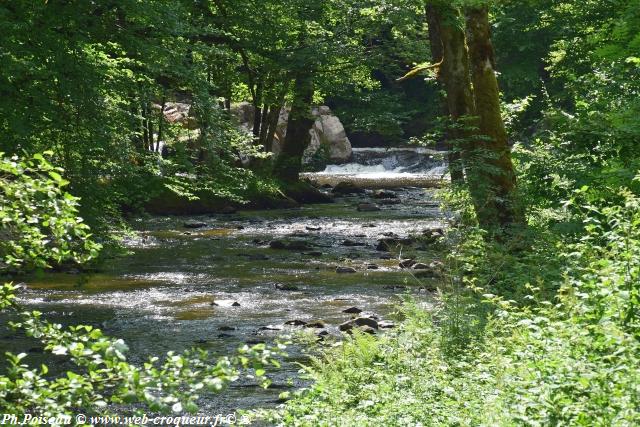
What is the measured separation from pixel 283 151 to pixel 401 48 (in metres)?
5.91

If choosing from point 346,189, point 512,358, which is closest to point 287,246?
point 346,189

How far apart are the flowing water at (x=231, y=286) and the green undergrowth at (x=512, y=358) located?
0.87m

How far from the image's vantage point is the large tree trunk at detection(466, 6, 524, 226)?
500 inches

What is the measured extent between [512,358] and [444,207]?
6.90m

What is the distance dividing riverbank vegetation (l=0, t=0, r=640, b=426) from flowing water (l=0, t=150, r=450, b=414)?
34.2 inches

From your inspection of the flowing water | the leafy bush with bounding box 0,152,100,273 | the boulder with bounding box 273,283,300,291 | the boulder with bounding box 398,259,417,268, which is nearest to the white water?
the flowing water

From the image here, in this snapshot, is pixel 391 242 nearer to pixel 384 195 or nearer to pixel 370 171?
pixel 384 195

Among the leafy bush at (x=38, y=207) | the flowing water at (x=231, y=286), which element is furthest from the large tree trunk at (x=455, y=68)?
the leafy bush at (x=38, y=207)

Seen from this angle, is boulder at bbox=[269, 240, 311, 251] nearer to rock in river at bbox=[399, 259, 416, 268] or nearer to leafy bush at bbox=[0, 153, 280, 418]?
rock in river at bbox=[399, 259, 416, 268]

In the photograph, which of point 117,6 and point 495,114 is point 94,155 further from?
point 495,114

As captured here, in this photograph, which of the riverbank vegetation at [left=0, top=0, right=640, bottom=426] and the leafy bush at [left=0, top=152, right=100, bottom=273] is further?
the riverbank vegetation at [left=0, top=0, right=640, bottom=426]

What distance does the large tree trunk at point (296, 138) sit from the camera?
93.6ft

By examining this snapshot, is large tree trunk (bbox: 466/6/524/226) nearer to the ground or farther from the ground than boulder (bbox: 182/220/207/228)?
farther from the ground

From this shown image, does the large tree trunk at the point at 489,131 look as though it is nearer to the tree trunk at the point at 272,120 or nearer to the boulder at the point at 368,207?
the boulder at the point at 368,207
